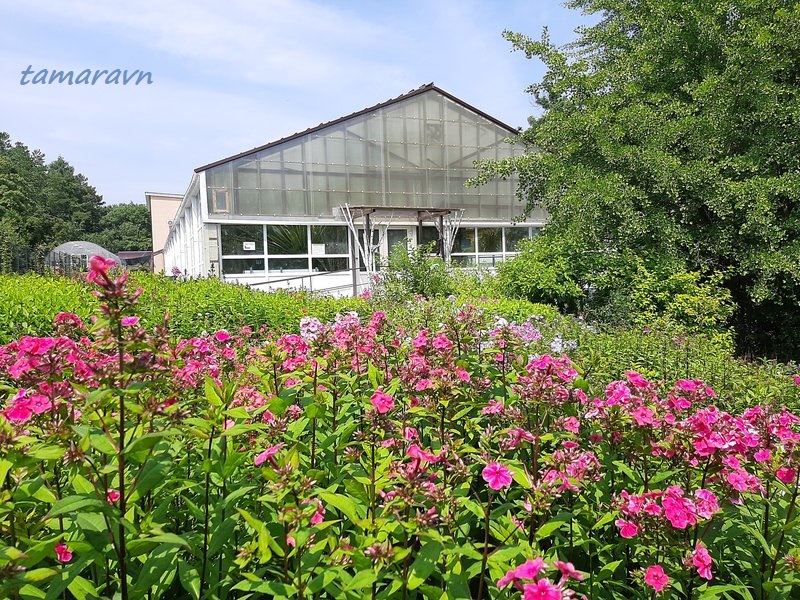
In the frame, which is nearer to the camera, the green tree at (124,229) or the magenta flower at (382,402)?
the magenta flower at (382,402)

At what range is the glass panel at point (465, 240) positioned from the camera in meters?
19.5

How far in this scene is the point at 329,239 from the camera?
17719 millimetres

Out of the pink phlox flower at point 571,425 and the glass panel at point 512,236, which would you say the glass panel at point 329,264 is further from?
the pink phlox flower at point 571,425

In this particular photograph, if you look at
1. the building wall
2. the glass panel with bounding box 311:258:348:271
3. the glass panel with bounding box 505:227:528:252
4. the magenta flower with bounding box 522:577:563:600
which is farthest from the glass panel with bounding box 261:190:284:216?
the building wall

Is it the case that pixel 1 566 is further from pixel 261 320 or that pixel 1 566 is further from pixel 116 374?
pixel 261 320

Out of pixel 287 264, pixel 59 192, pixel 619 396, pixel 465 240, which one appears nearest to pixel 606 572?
pixel 619 396

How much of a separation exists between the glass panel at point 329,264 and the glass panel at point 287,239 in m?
0.49

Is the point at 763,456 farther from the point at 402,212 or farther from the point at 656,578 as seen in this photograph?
the point at 402,212

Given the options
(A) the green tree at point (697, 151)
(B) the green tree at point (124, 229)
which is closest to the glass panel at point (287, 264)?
(A) the green tree at point (697, 151)

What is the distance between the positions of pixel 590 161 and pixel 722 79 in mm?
2491

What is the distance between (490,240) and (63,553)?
19382mm

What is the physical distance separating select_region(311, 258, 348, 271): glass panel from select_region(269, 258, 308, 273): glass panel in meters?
0.30

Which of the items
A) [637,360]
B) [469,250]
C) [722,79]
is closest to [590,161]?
[722,79]

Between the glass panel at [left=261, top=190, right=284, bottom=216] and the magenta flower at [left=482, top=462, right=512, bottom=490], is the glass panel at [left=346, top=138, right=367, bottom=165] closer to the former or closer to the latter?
the glass panel at [left=261, top=190, right=284, bottom=216]
